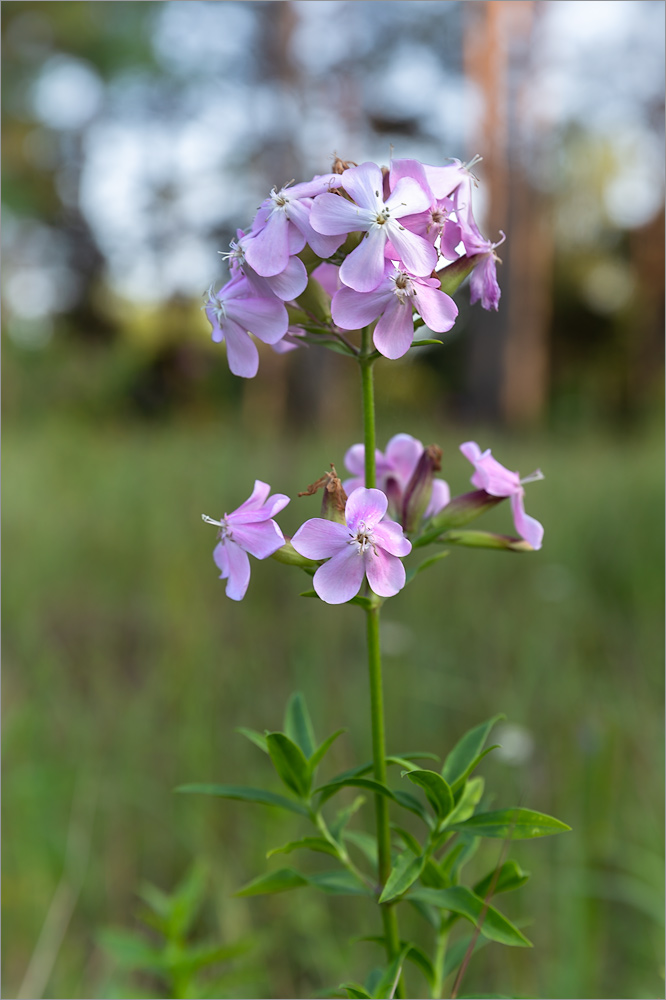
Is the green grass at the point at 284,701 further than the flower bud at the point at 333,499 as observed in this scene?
Yes

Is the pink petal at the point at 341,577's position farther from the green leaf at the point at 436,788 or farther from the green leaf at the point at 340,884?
the green leaf at the point at 340,884

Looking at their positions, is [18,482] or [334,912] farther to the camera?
[18,482]

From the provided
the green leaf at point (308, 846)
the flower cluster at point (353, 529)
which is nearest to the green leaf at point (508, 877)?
the green leaf at point (308, 846)

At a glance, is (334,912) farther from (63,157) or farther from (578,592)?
(63,157)

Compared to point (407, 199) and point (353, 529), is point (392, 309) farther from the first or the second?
point (353, 529)

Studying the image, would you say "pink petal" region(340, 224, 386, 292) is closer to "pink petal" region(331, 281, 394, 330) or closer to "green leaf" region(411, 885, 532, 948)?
"pink petal" region(331, 281, 394, 330)

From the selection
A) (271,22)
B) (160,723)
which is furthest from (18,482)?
(271,22)
